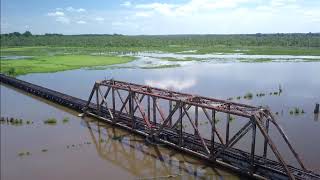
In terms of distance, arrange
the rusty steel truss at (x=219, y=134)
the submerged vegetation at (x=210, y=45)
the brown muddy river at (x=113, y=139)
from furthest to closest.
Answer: the submerged vegetation at (x=210, y=45) → the brown muddy river at (x=113, y=139) → the rusty steel truss at (x=219, y=134)

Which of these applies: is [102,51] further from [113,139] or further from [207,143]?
[207,143]

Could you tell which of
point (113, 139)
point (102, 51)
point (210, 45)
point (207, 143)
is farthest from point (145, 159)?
point (210, 45)

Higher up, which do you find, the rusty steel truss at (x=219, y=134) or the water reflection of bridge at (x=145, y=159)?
the rusty steel truss at (x=219, y=134)

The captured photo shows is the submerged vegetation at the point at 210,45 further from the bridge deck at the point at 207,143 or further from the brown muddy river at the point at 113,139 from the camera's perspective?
the bridge deck at the point at 207,143

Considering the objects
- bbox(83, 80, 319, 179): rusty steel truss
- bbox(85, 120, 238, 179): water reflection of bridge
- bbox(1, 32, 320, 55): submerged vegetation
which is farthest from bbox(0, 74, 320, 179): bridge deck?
bbox(1, 32, 320, 55): submerged vegetation

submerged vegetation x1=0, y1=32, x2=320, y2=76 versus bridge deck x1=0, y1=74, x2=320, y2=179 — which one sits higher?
submerged vegetation x1=0, y1=32, x2=320, y2=76

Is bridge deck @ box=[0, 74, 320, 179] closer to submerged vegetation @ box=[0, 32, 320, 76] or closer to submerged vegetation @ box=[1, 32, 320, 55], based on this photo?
submerged vegetation @ box=[0, 32, 320, 76]

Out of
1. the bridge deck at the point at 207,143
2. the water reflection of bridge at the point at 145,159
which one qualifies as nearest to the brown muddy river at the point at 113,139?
the water reflection of bridge at the point at 145,159
